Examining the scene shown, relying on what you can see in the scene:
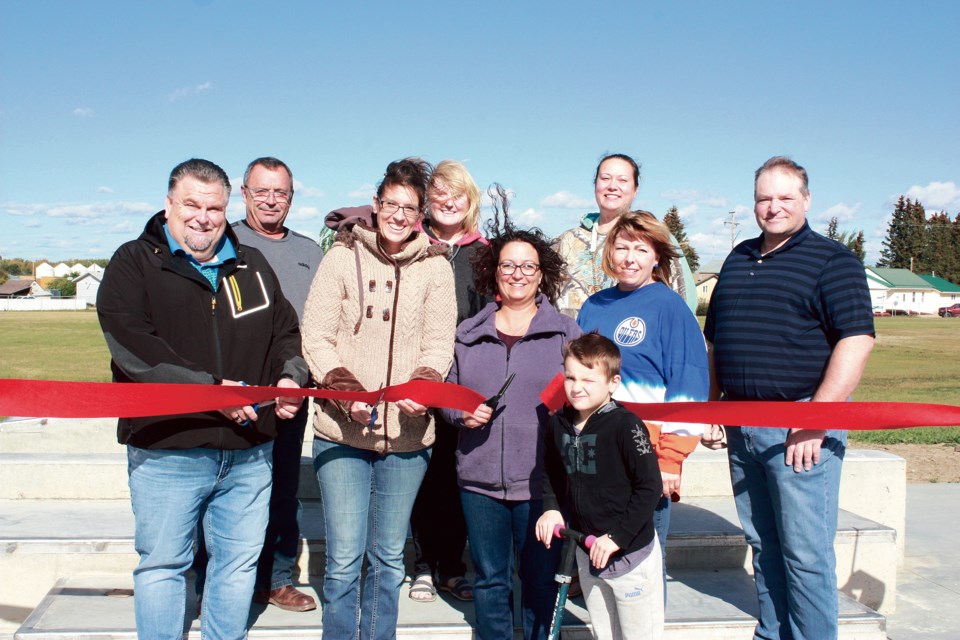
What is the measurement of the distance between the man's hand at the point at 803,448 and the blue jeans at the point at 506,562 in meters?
1.13

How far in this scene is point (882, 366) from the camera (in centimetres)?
2081

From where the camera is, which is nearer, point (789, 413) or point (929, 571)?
point (789, 413)

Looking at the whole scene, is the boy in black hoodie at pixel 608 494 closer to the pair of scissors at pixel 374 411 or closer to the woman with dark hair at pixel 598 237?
the pair of scissors at pixel 374 411

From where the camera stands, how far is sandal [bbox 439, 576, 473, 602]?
165 inches

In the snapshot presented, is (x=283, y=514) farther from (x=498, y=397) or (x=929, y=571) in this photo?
(x=929, y=571)

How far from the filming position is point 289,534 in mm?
4070

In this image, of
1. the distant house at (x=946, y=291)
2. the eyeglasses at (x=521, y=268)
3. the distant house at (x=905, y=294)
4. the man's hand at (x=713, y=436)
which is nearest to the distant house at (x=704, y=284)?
the distant house at (x=905, y=294)

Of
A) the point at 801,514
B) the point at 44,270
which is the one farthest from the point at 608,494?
the point at 44,270

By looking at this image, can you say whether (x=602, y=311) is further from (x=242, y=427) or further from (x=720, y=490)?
(x=720, y=490)

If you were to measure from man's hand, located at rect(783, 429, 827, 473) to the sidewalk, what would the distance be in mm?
1996

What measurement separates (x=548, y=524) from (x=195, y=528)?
1.52 metres

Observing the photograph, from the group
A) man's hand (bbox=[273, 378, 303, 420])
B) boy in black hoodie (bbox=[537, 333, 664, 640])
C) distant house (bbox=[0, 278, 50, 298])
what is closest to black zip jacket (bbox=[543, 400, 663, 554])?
boy in black hoodie (bbox=[537, 333, 664, 640])

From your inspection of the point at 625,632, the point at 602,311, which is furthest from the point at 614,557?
the point at 602,311

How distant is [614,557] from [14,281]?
149147 mm
